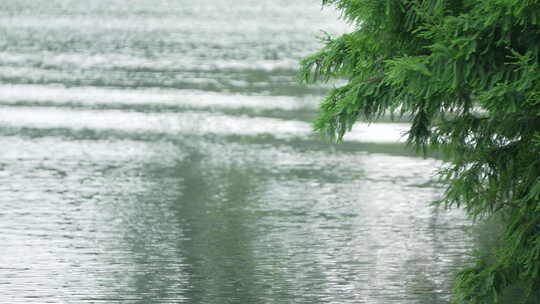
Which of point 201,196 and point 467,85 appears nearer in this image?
point 467,85

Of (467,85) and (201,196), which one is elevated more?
(467,85)

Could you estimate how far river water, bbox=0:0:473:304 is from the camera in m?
12.4

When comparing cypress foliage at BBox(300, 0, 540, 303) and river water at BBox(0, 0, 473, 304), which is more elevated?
cypress foliage at BBox(300, 0, 540, 303)

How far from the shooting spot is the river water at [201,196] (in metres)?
12.4

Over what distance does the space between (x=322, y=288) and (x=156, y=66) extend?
21125 mm

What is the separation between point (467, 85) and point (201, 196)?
8123mm

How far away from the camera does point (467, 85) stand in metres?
9.39

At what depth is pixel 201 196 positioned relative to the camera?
663 inches

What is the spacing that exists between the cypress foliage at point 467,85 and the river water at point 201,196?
1436 millimetres

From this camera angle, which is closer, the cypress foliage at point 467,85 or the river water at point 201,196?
the cypress foliage at point 467,85

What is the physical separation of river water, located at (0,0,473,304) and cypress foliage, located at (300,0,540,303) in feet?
4.71

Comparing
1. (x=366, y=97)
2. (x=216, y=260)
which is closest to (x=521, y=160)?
(x=366, y=97)

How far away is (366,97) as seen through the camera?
32.8 ft

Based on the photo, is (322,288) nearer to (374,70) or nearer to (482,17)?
(374,70)
